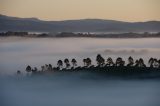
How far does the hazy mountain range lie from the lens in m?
1.87

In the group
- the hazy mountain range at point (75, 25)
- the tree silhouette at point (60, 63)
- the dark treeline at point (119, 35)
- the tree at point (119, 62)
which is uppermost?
the hazy mountain range at point (75, 25)

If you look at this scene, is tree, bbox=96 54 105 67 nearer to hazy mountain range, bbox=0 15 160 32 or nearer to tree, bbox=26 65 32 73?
hazy mountain range, bbox=0 15 160 32

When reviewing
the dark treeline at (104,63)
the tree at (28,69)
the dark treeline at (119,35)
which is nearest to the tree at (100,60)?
the dark treeline at (104,63)

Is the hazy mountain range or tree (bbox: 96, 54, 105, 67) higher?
the hazy mountain range

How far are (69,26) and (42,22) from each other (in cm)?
17

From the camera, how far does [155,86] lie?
6.18ft

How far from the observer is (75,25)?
1.88 m

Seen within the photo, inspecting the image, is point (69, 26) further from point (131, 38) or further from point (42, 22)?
point (131, 38)

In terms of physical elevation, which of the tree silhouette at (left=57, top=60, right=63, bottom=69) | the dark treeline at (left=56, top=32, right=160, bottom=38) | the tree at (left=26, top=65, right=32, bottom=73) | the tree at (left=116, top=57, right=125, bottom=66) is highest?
the dark treeline at (left=56, top=32, right=160, bottom=38)

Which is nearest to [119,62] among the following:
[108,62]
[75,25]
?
[108,62]

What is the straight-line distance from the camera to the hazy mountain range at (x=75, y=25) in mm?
1873

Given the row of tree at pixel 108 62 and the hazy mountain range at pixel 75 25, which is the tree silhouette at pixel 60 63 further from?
the hazy mountain range at pixel 75 25

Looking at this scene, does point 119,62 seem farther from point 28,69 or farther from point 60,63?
point 28,69

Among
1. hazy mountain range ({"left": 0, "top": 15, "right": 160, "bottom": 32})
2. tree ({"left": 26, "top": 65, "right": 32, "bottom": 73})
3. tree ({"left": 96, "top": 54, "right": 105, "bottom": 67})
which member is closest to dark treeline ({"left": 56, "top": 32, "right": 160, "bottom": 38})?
hazy mountain range ({"left": 0, "top": 15, "right": 160, "bottom": 32})
